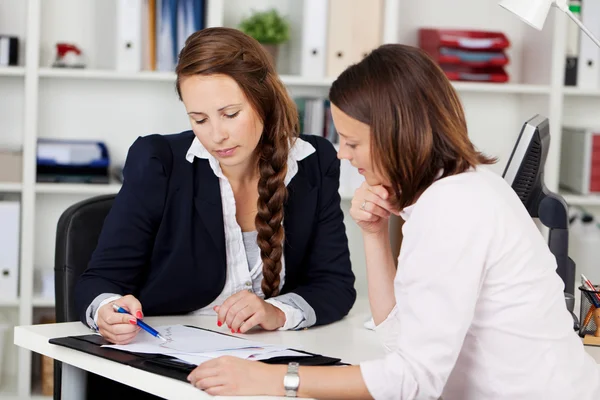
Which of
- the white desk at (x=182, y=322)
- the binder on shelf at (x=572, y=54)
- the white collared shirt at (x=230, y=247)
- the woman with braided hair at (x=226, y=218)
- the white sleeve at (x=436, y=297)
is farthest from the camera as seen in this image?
the binder on shelf at (x=572, y=54)

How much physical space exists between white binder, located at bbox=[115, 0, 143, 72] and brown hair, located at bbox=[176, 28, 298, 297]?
121 cm

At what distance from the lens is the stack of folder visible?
10.2 feet

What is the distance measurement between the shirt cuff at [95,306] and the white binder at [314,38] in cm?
161

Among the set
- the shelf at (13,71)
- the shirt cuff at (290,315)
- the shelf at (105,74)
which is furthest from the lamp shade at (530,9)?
the shelf at (13,71)

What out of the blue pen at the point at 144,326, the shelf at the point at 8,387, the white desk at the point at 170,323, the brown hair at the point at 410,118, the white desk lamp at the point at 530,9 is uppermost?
the white desk lamp at the point at 530,9

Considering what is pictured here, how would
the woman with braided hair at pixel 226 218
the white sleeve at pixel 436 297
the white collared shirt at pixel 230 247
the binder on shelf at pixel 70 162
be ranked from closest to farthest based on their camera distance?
the white sleeve at pixel 436 297 < the woman with braided hair at pixel 226 218 < the white collared shirt at pixel 230 247 < the binder on shelf at pixel 70 162

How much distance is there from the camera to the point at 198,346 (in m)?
1.39

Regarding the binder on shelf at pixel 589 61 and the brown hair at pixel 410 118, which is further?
the binder on shelf at pixel 589 61

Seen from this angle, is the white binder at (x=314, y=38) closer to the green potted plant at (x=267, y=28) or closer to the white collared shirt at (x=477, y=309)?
the green potted plant at (x=267, y=28)

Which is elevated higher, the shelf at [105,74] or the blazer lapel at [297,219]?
the shelf at [105,74]

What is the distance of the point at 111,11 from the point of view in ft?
10.5

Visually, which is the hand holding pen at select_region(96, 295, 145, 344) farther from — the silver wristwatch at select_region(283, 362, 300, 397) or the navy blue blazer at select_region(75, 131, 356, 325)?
the silver wristwatch at select_region(283, 362, 300, 397)

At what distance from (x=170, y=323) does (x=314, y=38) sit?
1.61 m

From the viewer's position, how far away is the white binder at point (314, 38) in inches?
117
